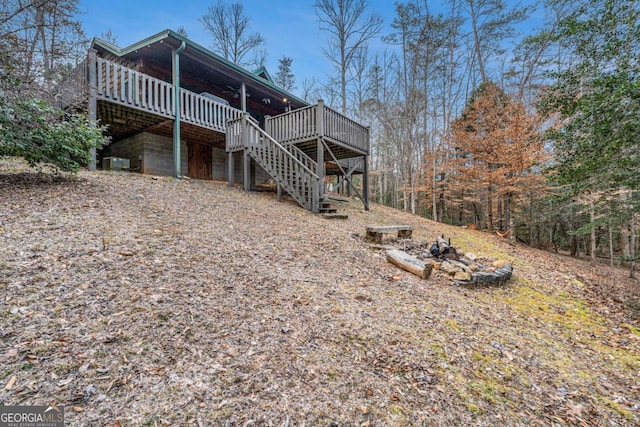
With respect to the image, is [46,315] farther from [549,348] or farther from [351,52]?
[351,52]

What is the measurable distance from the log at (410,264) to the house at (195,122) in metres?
3.38

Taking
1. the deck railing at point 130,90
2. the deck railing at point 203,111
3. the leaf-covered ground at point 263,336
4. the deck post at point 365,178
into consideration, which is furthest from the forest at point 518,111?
the deck railing at point 130,90

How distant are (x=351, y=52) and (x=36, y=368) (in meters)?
21.4

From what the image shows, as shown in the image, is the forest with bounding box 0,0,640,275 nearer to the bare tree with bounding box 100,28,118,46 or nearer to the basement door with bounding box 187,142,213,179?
the bare tree with bounding box 100,28,118,46

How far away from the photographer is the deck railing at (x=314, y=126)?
28.8ft

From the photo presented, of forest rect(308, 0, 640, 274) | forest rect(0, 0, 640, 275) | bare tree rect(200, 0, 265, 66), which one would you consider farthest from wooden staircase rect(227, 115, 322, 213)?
bare tree rect(200, 0, 265, 66)

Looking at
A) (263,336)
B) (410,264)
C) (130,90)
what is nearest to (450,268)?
(410,264)

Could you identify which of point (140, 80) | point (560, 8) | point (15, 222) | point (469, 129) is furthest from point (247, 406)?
point (560, 8)

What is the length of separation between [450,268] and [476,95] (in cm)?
1559

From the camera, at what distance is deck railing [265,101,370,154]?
8.77 m

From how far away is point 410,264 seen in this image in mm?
4621

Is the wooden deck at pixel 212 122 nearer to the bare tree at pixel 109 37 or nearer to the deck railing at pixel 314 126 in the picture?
the deck railing at pixel 314 126

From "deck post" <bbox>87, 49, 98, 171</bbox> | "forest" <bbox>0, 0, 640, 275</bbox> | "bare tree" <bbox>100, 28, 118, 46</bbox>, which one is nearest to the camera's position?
"forest" <bbox>0, 0, 640, 275</bbox>

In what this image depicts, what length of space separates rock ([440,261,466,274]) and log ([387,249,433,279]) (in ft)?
1.34
